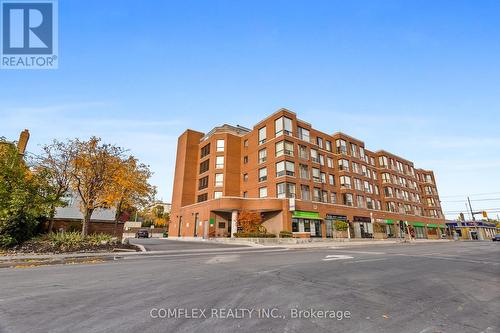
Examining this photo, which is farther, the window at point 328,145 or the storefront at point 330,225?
the window at point 328,145

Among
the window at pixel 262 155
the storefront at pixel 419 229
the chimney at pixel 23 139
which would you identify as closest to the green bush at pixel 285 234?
the window at pixel 262 155

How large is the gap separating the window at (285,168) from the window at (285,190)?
1.57m

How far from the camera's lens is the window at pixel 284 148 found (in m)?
38.7

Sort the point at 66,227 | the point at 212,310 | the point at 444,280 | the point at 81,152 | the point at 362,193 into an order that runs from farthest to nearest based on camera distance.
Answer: the point at 362,193 → the point at 66,227 → the point at 81,152 → the point at 444,280 → the point at 212,310

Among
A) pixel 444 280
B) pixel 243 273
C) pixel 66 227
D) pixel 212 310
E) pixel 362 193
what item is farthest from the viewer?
pixel 362 193

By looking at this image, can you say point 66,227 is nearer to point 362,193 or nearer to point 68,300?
point 68,300

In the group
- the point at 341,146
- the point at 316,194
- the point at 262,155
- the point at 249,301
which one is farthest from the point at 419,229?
the point at 249,301

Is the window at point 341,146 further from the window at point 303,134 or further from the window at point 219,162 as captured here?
the window at point 219,162

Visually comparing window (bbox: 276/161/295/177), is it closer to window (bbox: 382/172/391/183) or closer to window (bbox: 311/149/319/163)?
window (bbox: 311/149/319/163)

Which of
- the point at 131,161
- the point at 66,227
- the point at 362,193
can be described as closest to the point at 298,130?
the point at 362,193

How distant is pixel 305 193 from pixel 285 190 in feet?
14.1

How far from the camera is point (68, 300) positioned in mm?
5523

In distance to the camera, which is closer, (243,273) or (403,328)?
(403,328)

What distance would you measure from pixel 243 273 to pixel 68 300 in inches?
205
